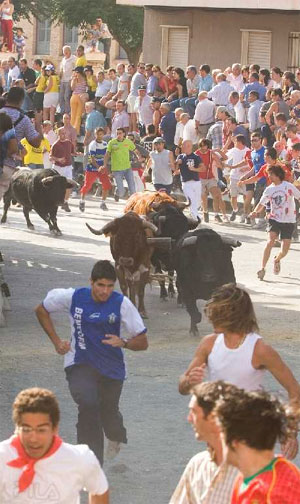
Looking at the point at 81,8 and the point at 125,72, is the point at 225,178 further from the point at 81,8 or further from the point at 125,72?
the point at 81,8

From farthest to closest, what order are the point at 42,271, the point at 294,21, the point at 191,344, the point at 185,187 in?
the point at 294,21 < the point at 185,187 < the point at 42,271 < the point at 191,344

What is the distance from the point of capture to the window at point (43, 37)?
75.5 m

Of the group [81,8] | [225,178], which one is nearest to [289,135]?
[225,178]

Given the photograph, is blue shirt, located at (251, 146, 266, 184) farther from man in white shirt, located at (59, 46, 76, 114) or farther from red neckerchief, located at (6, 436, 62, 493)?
red neckerchief, located at (6, 436, 62, 493)

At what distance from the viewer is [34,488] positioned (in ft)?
22.3

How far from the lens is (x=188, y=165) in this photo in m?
27.4

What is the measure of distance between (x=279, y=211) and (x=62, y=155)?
1002cm

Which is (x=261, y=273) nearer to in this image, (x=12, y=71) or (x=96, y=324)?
(x=96, y=324)

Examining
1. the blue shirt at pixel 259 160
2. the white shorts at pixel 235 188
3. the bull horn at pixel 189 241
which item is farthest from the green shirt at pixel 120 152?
the bull horn at pixel 189 241

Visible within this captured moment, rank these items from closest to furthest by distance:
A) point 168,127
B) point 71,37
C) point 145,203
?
1. point 145,203
2. point 168,127
3. point 71,37

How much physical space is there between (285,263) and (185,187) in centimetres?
426

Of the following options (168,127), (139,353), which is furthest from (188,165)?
(139,353)

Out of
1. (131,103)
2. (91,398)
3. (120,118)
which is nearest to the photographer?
(91,398)

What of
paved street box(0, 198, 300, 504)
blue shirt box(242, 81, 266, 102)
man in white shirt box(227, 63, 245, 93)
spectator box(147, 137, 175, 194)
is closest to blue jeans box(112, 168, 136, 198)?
paved street box(0, 198, 300, 504)
